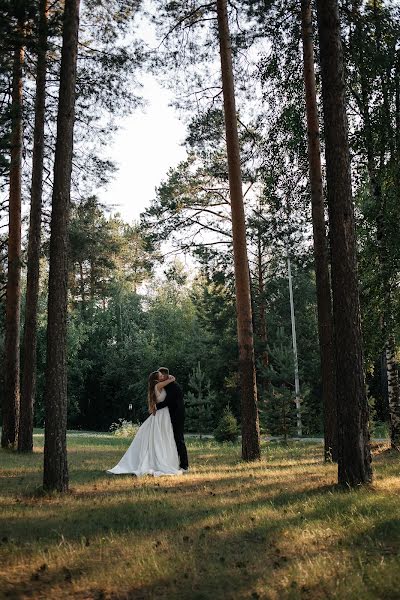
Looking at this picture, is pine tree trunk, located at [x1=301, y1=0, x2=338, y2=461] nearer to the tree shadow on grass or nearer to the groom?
the groom

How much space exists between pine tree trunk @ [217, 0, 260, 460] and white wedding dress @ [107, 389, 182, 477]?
1.84 meters

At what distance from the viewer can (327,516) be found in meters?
6.08

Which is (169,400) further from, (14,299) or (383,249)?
(14,299)

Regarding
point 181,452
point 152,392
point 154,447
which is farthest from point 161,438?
point 152,392

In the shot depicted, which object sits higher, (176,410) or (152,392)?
(152,392)

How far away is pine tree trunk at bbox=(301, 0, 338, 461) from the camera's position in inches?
462

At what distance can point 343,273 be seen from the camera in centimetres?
782

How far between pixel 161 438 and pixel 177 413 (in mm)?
553

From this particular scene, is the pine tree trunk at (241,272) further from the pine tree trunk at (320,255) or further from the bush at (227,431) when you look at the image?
the bush at (227,431)

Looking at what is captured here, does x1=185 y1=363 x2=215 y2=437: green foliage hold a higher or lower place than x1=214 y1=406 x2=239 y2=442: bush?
higher

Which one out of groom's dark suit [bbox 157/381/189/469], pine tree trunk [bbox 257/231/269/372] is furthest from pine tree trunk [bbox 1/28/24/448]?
pine tree trunk [bbox 257/231/269/372]

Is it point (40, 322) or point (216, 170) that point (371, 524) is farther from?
point (40, 322)

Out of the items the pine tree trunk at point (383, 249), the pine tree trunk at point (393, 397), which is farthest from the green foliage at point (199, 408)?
the pine tree trunk at point (383, 249)

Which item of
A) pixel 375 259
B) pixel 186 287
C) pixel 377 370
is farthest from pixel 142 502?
pixel 186 287
